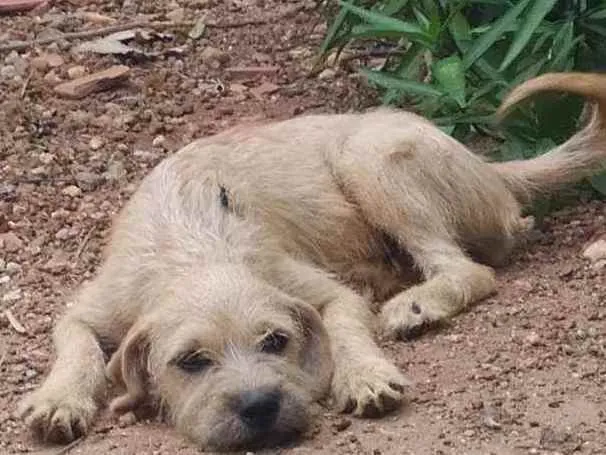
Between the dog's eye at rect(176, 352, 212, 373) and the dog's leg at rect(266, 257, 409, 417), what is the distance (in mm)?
565

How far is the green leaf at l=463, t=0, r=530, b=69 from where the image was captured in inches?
345

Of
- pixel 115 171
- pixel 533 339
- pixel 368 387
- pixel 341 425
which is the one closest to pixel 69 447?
pixel 341 425

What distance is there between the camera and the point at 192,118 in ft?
35.3

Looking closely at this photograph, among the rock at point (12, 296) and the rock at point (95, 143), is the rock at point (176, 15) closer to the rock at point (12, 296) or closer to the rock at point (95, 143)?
the rock at point (95, 143)

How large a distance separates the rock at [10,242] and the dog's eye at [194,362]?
7.85 ft

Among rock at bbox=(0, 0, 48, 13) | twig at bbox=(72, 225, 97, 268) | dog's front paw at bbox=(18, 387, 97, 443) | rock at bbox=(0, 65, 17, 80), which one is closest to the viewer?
dog's front paw at bbox=(18, 387, 97, 443)

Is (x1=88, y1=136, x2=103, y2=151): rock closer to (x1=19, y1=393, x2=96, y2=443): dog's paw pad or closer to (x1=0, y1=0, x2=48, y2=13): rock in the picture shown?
(x1=0, y1=0, x2=48, y2=13): rock

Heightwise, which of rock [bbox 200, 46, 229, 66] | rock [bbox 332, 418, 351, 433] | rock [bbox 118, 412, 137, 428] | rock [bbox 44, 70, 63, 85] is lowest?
rock [bbox 44, 70, 63, 85]

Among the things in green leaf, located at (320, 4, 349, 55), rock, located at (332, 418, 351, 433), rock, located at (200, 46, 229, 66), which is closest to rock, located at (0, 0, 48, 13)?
rock, located at (200, 46, 229, 66)

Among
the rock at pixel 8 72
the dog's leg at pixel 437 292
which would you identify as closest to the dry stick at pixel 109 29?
the rock at pixel 8 72

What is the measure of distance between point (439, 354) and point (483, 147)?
244cm

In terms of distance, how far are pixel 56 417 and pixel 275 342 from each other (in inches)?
35.1

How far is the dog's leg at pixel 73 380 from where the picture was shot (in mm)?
6918

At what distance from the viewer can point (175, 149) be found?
10258 millimetres
